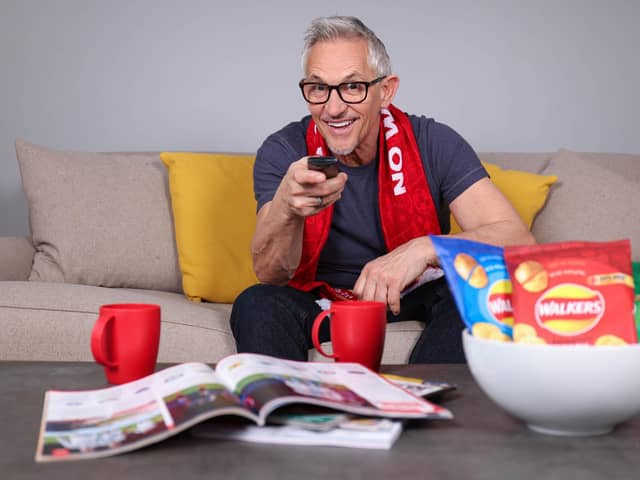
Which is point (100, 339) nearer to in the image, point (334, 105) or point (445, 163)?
point (334, 105)

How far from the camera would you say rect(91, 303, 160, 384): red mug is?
38.4 inches

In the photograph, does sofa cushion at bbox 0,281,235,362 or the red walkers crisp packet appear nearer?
the red walkers crisp packet

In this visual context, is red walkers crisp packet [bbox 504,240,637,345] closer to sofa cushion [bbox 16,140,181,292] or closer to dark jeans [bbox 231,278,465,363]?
dark jeans [bbox 231,278,465,363]

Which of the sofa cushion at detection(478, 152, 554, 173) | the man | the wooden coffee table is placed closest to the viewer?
the wooden coffee table

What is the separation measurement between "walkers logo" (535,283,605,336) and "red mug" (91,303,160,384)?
511 millimetres

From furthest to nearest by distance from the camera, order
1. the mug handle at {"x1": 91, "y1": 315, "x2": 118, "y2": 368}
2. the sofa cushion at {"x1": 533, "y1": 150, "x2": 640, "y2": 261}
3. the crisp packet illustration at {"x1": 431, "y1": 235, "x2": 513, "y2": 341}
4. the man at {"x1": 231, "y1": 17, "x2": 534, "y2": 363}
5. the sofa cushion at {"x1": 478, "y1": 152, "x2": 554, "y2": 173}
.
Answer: the sofa cushion at {"x1": 478, "y1": 152, "x2": 554, "y2": 173} < the sofa cushion at {"x1": 533, "y1": 150, "x2": 640, "y2": 261} < the man at {"x1": 231, "y1": 17, "x2": 534, "y2": 363} < the mug handle at {"x1": 91, "y1": 315, "x2": 118, "y2": 368} < the crisp packet illustration at {"x1": 431, "y1": 235, "x2": 513, "y2": 341}

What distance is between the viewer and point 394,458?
692 millimetres

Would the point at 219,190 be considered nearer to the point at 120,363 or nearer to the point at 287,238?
the point at 287,238

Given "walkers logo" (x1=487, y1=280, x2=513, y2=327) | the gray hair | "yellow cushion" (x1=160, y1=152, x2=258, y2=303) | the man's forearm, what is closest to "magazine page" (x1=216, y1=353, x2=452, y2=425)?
"walkers logo" (x1=487, y1=280, x2=513, y2=327)

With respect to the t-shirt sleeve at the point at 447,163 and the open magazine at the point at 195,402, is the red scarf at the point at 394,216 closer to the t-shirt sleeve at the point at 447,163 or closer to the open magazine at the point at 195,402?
the t-shirt sleeve at the point at 447,163

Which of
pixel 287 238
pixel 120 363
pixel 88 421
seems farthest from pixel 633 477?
pixel 287 238

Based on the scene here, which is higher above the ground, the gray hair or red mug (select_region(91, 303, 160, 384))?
the gray hair

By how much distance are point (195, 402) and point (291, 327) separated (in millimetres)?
756

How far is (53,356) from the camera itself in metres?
1.68
